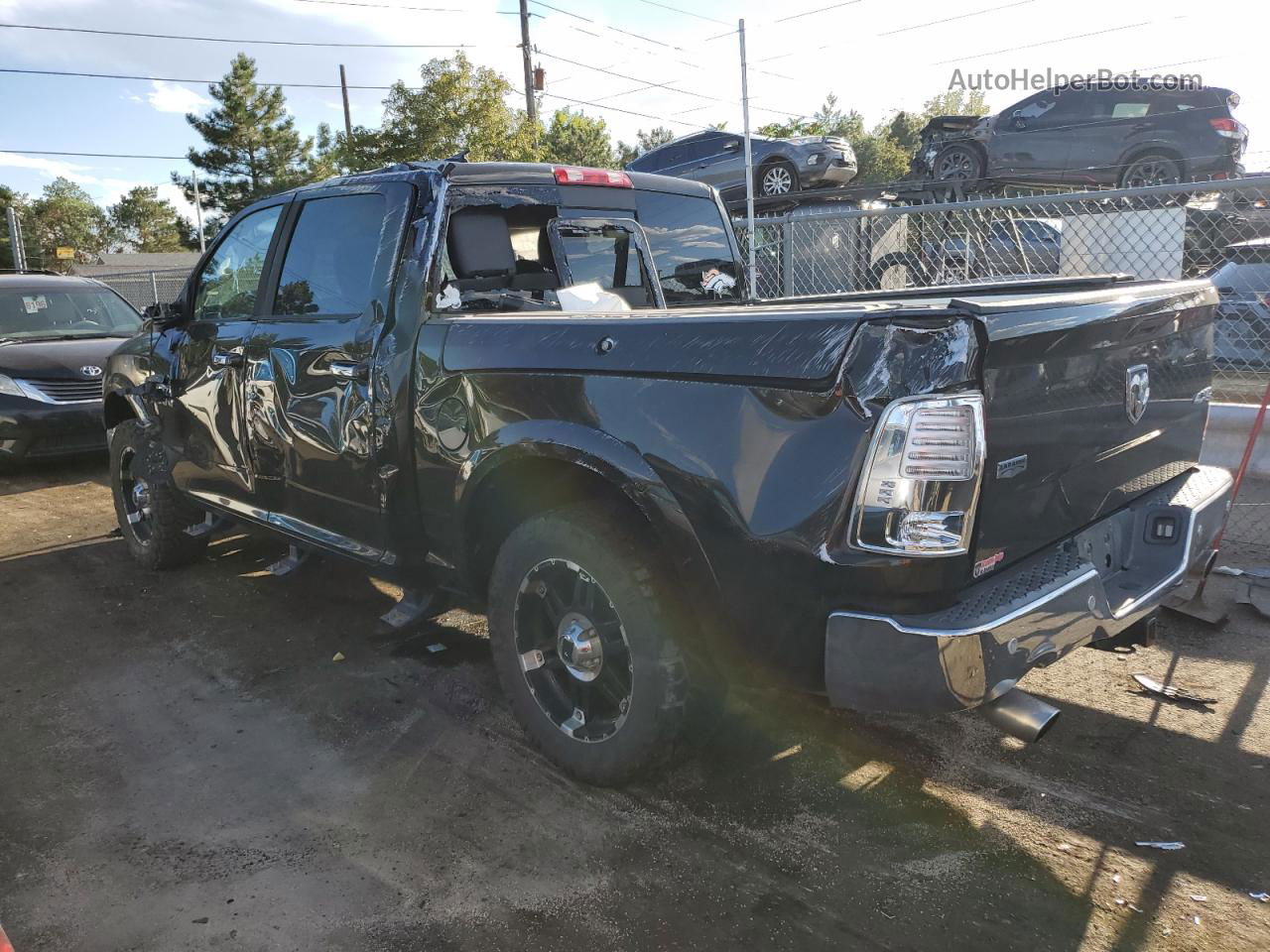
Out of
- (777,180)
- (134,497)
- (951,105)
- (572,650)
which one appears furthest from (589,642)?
(951,105)

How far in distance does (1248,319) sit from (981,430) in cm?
615

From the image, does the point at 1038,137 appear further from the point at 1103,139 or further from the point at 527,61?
the point at 527,61

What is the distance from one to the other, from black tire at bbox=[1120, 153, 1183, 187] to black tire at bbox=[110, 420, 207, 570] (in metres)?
11.5

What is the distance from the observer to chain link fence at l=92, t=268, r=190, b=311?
54.3ft

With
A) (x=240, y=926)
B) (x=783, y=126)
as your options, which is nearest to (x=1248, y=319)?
(x=240, y=926)

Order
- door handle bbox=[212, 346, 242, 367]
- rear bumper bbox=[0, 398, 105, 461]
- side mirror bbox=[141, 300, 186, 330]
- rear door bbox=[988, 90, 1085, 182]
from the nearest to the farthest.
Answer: door handle bbox=[212, 346, 242, 367]
side mirror bbox=[141, 300, 186, 330]
rear bumper bbox=[0, 398, 105, 461]
rear door bbox=[988, 90, 1085, 182]

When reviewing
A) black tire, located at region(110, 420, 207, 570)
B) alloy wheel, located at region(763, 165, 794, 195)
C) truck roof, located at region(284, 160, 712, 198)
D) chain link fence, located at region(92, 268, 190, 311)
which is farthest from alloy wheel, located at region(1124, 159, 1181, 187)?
chain link fence, located at region(92, 268, 190, 311)

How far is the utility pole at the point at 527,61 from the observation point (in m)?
27.5

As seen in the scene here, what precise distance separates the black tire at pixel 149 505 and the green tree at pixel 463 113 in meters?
20.3

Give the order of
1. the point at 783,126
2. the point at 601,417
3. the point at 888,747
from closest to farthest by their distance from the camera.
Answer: the point at 601,417 → the point at 888,747 → the point at 783,126

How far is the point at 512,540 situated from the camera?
117 inches

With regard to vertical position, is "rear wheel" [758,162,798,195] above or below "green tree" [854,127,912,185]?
below

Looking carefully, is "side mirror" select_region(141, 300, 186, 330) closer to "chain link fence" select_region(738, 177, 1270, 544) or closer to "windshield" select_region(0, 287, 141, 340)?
"chain link fence" select_region(738, 177, 1270, 544)

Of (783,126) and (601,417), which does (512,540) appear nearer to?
(601,417)
